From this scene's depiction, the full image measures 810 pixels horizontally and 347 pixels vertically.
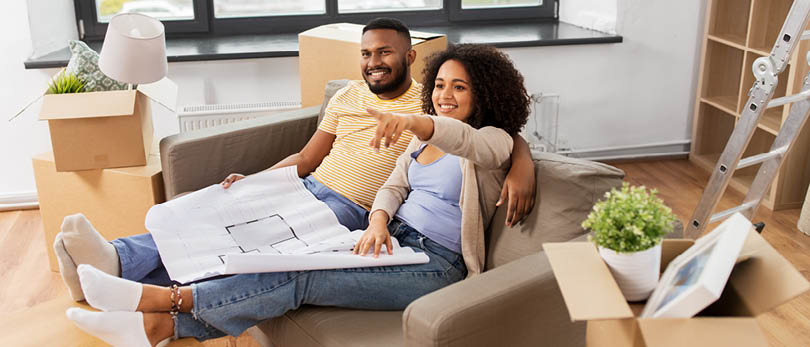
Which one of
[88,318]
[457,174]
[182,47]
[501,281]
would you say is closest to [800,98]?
[457,174]

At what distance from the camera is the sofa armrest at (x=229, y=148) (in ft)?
7.88

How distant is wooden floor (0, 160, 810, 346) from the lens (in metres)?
2.37

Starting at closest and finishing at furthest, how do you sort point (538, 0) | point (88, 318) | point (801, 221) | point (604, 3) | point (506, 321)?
1. point (506, 321)
2. point (88, 318)
3. point (801, 221)
4. point (604, 3)
5. point (538, 0)

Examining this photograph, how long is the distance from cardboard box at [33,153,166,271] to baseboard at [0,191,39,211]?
2.57ft

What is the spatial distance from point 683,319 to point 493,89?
34.7 inches

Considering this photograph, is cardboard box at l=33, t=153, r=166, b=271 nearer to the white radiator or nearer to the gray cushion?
the white radiator

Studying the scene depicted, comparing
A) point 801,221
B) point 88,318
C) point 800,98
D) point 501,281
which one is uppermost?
point 800,98

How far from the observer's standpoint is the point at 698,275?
111cm

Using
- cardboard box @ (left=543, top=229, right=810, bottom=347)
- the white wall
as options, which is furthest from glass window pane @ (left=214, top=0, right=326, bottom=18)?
cardboard box @ (left=543, top=229, right=810, bottom=347)

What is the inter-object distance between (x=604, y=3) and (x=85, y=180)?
7.81 ft

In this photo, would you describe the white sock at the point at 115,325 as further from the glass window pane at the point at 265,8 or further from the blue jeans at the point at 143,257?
the glass window pane at the point at 265,8

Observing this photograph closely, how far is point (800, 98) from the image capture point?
6.94 feet

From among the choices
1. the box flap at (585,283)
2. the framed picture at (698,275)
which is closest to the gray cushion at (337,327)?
the box flap at (585,283)

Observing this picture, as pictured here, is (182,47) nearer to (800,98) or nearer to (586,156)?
(586,156)
